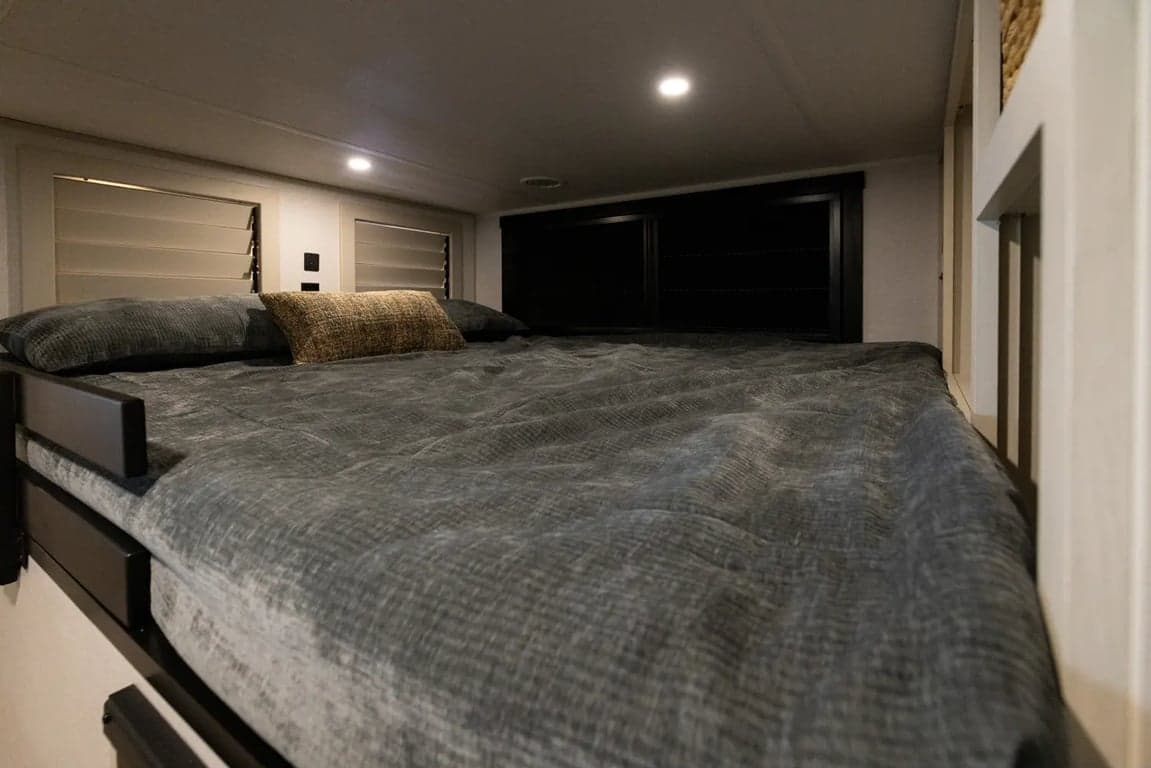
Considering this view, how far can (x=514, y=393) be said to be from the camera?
3.94ft

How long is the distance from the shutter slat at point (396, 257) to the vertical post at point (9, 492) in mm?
2242

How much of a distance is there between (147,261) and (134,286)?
0.11 m

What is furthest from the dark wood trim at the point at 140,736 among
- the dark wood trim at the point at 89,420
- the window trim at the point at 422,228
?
the window trim at the point at 422,228

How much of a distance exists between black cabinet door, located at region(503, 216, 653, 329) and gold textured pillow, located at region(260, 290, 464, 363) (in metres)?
1.43

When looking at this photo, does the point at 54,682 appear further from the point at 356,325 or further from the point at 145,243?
the point at 145,243

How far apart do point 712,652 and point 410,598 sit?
169mm

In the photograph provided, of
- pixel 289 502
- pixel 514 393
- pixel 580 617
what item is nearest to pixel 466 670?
pixel 580 617

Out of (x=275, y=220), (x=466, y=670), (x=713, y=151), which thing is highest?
(x=713, y=151)

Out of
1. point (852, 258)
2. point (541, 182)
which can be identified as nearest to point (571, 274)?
point (541, 182)

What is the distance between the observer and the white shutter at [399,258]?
10.4 feet

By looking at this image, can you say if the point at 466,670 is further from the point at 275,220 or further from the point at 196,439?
the point at 275,220

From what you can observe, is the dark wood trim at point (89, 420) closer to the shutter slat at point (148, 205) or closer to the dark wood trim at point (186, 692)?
the dark wood trim at point (186, 692)

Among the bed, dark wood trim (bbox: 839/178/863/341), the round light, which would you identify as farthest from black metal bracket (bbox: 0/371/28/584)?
dark wood trim (bbox: 839/178/863/341)

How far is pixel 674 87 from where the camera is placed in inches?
70.2
